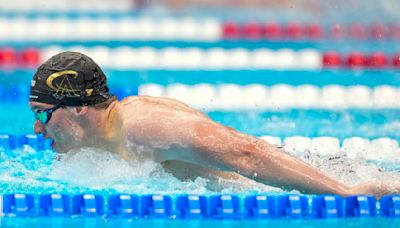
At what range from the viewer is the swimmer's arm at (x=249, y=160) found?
120 inches

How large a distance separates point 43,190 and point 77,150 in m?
0.30

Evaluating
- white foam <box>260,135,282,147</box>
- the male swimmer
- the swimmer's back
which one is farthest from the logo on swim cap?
white foam <box>260,135,282,147</box>

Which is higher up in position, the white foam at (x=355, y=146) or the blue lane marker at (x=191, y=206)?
the white foam at (x=355, y=146)

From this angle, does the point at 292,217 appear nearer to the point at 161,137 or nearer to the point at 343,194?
the point at 343,194

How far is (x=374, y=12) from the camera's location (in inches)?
356

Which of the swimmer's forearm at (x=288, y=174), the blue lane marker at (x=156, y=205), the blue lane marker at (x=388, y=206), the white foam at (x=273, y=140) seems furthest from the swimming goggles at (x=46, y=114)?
the white foam at (x=273, y=140)

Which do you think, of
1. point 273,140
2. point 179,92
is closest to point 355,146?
point 273,140

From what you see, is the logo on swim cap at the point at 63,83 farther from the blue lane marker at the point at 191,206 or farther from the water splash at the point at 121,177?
the blue lane marker at the point at 191,206

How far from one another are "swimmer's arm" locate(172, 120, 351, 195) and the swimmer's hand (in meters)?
0.15

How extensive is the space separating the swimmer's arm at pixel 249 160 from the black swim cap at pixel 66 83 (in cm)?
45

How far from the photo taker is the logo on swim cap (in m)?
3.27

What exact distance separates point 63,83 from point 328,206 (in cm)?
108

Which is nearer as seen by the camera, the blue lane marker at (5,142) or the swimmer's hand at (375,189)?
the swimmer's hand at (375,189)

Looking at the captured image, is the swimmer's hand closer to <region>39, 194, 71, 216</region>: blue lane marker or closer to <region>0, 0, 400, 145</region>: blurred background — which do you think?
<region>39, 194, 71, 216</region>: blue lane marker
